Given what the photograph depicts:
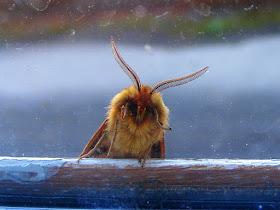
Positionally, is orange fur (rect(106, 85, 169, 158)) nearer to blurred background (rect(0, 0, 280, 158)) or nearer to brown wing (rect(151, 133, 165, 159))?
brown wing (rect(151, 133, 165, 159))

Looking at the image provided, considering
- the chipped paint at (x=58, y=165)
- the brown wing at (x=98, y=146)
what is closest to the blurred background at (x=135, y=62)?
the brown wing at (x=98, y=146)

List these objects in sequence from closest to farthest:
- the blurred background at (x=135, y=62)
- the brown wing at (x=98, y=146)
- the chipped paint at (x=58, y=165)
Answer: the chipped paint at (x=58, y=165) < the brown wing at (x=98, y=146) < the blurred background at (x=135, y=62)

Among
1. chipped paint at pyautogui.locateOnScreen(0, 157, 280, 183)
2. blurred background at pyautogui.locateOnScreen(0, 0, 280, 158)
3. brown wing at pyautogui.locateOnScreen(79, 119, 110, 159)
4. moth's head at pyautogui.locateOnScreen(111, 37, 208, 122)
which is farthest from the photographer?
blurred background at pyautogui.locateOnScreen(0, 0, 280, 158)

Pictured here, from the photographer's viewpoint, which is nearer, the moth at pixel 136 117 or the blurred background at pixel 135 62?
the moth at pixel 136 117

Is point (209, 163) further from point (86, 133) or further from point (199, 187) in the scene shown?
point (86, 133)

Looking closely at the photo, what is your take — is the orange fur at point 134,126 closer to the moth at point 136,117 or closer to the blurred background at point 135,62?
the moth at point 136,117

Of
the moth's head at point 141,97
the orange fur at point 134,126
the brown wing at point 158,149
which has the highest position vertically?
the moth's head at point 141,97

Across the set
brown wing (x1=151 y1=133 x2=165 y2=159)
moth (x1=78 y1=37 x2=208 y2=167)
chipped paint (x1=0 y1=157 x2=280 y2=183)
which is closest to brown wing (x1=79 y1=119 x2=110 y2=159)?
moth (x1=78 y1=37 x2=208 y2=167)
